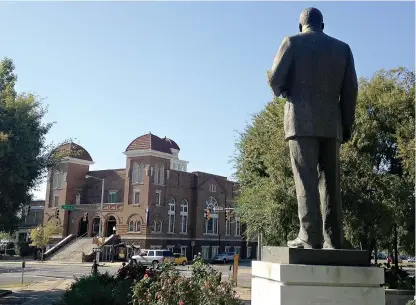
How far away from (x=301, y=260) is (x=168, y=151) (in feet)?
180

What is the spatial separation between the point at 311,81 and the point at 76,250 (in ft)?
177

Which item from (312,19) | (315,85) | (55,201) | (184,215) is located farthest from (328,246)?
(55,201)

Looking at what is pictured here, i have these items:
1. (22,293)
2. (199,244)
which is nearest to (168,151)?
(199,244)

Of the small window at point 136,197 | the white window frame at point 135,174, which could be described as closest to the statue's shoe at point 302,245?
the small window at point 136,197

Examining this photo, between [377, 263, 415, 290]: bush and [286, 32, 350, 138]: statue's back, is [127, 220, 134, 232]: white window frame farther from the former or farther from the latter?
[286, 32, 350, 138]: statue's back

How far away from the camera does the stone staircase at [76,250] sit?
5410cm

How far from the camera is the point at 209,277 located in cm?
927

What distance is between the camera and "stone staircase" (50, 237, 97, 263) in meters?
54.1

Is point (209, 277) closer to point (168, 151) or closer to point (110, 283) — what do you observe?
point (110, 283)

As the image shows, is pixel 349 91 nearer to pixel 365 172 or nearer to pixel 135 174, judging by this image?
pixel 365 172

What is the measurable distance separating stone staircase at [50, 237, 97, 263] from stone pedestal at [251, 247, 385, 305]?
166 feet

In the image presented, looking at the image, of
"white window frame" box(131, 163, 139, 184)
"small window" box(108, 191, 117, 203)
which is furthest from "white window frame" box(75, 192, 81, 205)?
"white window frame" box(131, 163, 139, 184)

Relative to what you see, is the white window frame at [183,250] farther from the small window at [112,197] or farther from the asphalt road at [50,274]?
the asphalt road at [50,274]

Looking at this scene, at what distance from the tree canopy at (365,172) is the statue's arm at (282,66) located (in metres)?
11.7
